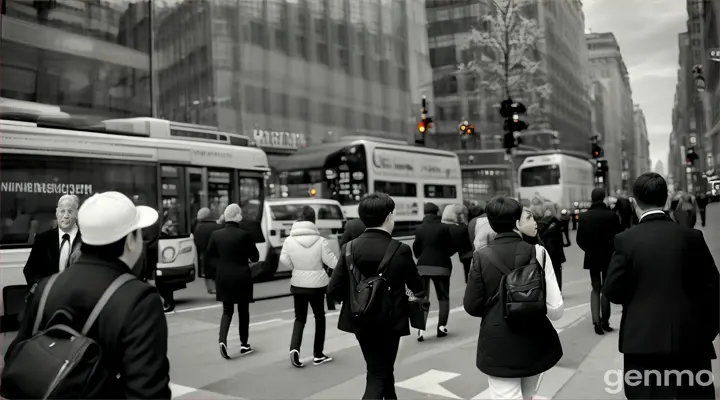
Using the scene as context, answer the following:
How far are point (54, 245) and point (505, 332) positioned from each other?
4365 millimetres

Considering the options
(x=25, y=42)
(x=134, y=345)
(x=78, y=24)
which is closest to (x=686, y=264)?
(x=134, y=345)

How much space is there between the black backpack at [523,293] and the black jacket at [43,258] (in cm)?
426

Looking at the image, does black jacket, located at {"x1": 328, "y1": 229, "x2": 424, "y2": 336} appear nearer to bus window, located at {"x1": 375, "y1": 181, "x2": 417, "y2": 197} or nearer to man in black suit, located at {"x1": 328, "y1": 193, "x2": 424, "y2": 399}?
man in black suit, located at {"x1": 328, "y1": 193, "x2": 424, "y2": 399}

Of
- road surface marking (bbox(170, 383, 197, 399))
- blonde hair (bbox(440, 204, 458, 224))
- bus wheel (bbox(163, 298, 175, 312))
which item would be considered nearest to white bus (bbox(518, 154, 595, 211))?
bus wheel (bbox(163, 298, 175, 312))

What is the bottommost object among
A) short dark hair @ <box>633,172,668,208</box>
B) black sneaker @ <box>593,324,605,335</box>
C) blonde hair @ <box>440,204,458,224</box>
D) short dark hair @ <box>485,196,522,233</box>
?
black sneaker @ <box>593,324,605,335</box>

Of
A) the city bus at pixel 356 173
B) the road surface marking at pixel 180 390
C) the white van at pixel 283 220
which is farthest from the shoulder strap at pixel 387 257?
the city bus at pixel 356 173

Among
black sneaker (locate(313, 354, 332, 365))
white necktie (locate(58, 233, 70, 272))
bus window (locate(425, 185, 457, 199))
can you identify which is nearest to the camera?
white necktie (locate(58, 233, 70, 272))

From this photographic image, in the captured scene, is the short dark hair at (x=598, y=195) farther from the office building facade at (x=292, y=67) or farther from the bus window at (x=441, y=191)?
the office building facade at (x=292, y=67)

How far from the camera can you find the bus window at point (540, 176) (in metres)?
32.7

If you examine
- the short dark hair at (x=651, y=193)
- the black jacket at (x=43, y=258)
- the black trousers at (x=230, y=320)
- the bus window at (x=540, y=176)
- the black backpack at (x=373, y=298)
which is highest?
the bus window at (x=540, y=176)

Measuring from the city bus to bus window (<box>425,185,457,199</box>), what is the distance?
1.22 m

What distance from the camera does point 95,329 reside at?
2.01 m

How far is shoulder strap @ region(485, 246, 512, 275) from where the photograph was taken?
341 cm

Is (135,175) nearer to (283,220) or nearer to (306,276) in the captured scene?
(283,220)
